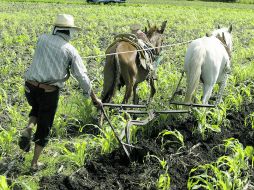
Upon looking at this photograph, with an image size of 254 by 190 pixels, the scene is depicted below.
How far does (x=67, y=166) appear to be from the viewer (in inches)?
175

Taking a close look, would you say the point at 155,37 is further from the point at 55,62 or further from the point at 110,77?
the point at 55,62

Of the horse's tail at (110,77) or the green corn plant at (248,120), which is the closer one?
the green corn plant at (248,120)

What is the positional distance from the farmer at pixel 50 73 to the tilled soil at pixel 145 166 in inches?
22.3

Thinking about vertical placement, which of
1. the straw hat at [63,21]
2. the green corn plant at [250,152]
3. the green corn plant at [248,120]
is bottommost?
the green corn plant at [248,120]

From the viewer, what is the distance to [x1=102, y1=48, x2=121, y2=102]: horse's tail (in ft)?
19.0

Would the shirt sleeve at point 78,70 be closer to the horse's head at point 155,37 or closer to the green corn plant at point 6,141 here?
the green corn plant at point 6,141

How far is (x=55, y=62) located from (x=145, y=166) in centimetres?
148

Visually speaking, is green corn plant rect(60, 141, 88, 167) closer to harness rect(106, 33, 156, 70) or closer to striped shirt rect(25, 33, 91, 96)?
striped shirt rect(25, 33, 91, 96)

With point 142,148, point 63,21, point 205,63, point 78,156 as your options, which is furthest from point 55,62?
point 205,63

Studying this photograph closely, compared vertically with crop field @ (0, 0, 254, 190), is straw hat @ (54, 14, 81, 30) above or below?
above

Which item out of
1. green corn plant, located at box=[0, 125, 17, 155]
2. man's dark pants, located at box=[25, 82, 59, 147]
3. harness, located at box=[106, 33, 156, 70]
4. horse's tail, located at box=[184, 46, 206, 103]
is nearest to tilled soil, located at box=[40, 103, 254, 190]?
man's dark pants, located at box=[25, 82, 59, 147]

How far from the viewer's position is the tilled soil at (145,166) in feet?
13.0

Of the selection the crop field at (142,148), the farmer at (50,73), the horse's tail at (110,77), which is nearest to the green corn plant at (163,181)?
the crop field at (142,148)

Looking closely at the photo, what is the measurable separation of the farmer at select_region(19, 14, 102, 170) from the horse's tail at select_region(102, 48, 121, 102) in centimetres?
144
